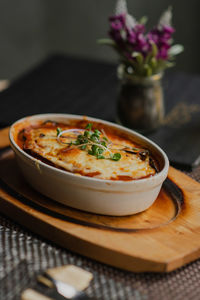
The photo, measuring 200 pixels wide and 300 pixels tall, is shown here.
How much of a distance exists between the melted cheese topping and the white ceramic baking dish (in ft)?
0.13

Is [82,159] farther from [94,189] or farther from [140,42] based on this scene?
[140,42]

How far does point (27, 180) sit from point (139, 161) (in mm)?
362

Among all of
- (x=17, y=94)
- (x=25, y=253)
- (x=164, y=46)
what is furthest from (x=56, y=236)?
(x=17, y=94)

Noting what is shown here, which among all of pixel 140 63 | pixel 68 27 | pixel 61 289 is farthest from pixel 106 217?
pixel 68 27

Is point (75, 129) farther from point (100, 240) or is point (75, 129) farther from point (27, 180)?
point (100, 240)

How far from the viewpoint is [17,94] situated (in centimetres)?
232

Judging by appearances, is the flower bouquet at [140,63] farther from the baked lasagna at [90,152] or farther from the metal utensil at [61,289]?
the metal utensil at [61,289]

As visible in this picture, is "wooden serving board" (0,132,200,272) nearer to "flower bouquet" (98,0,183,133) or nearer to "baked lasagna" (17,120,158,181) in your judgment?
"baked lasagna" (17,120,158,181)

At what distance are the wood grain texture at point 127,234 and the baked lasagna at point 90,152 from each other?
5.0 inches

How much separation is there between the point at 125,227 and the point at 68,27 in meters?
3.58

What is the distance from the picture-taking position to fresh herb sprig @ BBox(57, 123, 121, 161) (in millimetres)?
1343

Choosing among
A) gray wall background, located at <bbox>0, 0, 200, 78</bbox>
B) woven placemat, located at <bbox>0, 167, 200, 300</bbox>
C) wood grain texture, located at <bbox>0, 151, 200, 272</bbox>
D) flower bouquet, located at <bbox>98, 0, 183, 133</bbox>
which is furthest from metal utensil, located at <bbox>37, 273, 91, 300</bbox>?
gray wall background, located at <bbox>0, 0, 200, 78</bbox>

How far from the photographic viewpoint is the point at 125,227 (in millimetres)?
1274

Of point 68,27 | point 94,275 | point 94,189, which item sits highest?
point 94,189
